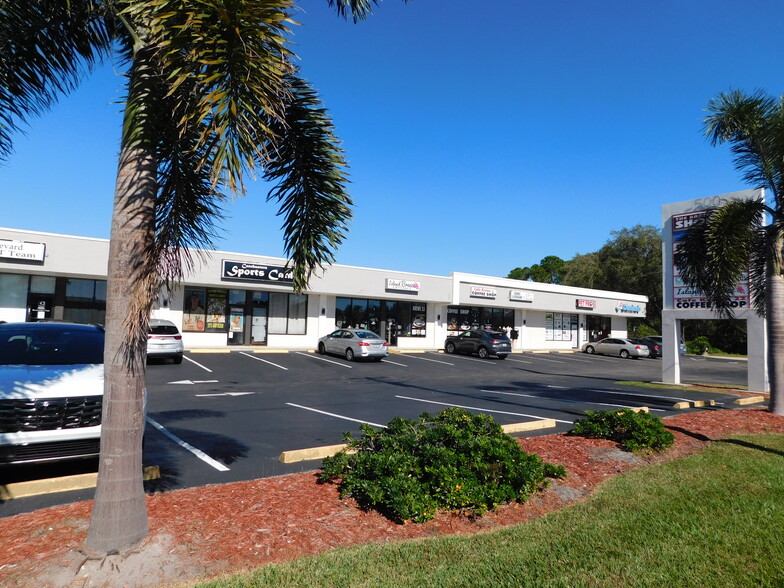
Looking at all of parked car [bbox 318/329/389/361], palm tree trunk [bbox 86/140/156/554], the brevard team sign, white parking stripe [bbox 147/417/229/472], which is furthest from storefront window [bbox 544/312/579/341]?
palm tree trunk [bbox 86/140/156/554]

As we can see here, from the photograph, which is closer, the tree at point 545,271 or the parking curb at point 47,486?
the parking curb at point 47,486

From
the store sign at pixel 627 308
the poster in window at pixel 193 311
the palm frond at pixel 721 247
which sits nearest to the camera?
the palm frond at pixel 721 247

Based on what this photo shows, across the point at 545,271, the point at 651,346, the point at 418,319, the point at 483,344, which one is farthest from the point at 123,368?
the point at 545,271

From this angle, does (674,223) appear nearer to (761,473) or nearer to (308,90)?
(761,473)

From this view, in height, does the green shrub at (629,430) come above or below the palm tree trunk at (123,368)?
below

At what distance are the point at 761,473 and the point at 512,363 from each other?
20.9 m

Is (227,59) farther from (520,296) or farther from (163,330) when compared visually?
(520,296)

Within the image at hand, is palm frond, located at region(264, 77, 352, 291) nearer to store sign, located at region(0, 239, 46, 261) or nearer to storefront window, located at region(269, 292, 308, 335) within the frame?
store sign, located at region(0, 239, 46, 261)

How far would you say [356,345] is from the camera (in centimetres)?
2366

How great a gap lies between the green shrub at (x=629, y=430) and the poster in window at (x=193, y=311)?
21.2m

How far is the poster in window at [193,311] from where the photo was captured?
2509cm

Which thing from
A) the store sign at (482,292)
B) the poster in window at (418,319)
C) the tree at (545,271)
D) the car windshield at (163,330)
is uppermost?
the tree at (545,271)

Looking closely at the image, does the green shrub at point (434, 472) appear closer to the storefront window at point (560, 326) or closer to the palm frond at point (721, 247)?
the palm frond at point (721, 247)

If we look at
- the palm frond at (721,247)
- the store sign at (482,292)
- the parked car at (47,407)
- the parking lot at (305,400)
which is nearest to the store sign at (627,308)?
the store sign at (482,292)
